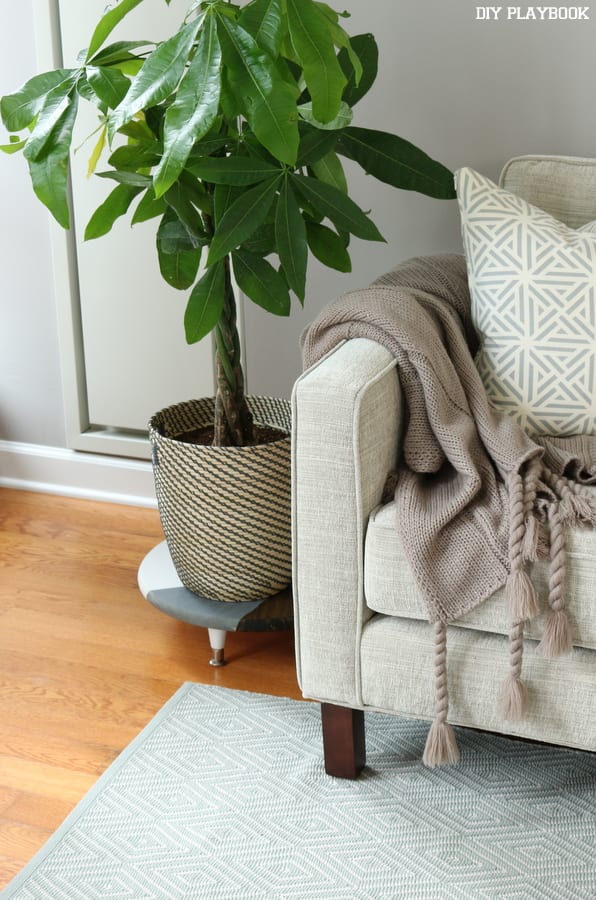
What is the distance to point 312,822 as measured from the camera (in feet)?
5.03

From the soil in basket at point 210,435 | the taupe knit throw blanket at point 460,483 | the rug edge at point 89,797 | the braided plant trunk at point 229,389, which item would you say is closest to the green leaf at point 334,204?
the taupe knit throw blanket at point 460,483

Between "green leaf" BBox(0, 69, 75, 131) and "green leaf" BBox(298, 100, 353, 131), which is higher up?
"green leaf" BBox(0, 69, 75, 131)

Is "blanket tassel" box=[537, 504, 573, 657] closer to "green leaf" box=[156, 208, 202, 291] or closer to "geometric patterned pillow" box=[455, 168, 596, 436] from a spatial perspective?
"geometric patterned pillow" box=[455, 168, 596, 436]

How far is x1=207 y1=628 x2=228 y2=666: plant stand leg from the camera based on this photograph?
1911 millimetres

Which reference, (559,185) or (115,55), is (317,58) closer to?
(115,55)

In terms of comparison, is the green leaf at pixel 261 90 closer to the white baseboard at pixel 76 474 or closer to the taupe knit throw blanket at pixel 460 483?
the taupe knit throw blanket at pixel 460 483

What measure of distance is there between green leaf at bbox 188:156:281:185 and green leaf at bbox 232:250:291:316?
0.16 metres

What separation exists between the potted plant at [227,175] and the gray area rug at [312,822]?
0.35 meters

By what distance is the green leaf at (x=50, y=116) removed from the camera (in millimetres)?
1555

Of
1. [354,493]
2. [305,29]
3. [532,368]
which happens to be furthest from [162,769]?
[305,29]

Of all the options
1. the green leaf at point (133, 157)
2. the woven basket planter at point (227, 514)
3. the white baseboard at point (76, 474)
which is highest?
the green leaf at point (133, 157)

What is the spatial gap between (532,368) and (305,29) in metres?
0.61

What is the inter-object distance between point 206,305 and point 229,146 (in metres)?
0.26

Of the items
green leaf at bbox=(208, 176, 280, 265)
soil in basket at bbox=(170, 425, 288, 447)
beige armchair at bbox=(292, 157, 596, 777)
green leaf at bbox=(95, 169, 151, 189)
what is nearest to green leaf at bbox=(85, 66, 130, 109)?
green leaf at bbox=(95, 169, 151, 189)
